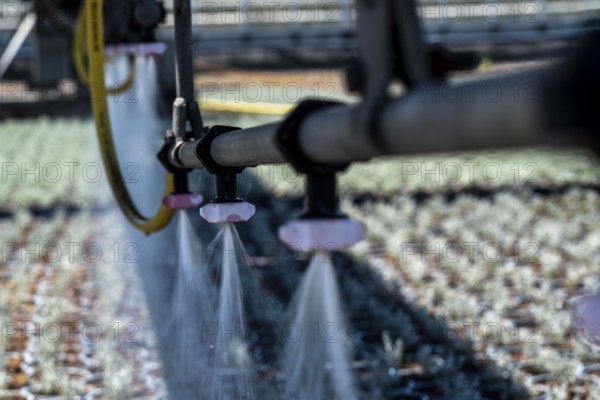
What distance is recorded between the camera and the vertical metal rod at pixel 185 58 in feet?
9.91

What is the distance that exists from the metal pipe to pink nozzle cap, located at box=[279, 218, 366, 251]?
12 centimetres

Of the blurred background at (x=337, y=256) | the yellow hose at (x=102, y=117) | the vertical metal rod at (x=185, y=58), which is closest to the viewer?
the vertical metal rod at (x=185, y=58)

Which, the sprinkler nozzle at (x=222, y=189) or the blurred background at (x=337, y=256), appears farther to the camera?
the blurred background at (x=337, y=256)

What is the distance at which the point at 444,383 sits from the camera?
4230mm

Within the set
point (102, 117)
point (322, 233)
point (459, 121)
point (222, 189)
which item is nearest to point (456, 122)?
point (459, 121)

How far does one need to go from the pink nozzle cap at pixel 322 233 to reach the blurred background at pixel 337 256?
0.89 ft

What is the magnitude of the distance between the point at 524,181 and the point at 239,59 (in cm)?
768

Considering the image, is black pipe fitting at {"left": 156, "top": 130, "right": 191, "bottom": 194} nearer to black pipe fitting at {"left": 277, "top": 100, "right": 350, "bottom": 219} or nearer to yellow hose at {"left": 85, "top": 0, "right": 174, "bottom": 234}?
yellow hose at {"left": 85, "top": 0, "right": 174, "bottom": 234}

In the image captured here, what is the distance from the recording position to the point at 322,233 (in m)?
1.66

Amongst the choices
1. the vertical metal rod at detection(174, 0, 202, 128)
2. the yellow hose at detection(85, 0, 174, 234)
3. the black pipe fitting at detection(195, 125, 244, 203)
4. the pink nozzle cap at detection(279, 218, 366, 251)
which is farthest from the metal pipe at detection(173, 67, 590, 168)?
the yellow hose at detection(85, 0, 174, 234)

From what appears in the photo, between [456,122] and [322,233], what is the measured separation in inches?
18.6

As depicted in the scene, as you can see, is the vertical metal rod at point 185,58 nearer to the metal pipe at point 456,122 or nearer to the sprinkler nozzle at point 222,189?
the sprinkler nozzle at point 222,189

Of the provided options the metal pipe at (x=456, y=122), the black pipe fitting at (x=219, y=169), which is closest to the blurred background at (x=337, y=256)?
the metal pipe at (x=456, y=122)

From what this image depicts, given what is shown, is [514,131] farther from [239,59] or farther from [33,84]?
[239,59]
